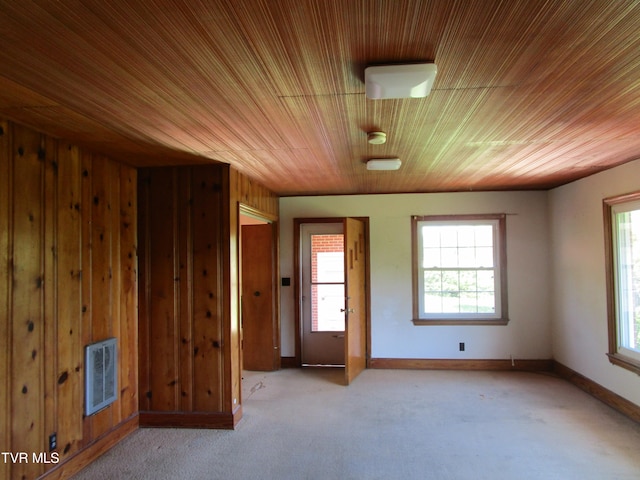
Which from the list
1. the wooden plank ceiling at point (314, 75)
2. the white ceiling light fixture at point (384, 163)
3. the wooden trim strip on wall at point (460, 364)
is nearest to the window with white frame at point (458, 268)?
the wooden trim strip on wall at point (460, 364)

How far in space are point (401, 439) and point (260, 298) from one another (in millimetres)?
2599

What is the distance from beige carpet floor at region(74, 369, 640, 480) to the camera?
104 inches

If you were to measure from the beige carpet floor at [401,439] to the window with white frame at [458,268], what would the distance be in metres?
0.99

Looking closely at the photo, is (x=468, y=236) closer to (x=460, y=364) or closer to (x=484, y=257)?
(x=484, y=257)

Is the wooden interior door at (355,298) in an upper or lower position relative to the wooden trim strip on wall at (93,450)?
upper

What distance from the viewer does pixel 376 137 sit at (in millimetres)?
2562

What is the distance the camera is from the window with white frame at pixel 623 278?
3391 mm

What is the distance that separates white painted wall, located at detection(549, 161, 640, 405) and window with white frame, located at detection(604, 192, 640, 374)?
4.1 inches

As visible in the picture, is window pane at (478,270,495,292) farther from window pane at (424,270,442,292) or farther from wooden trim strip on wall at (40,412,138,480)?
wooden trim strip on wall at (40,412,138,480)

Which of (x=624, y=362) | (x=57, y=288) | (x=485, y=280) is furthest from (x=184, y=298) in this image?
(x=624, y=362)

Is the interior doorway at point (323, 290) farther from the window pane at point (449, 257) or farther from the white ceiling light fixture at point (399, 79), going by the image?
the white ceiling light fixture at point (399, 79)

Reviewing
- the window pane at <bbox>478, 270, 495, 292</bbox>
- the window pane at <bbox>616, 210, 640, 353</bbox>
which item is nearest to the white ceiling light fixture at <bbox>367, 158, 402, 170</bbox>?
the window pane at <bbox>616, 210, 640, 353</bbox>

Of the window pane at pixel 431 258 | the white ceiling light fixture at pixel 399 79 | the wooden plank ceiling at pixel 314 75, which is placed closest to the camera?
the wooden plank ceiling at pixel 314 75

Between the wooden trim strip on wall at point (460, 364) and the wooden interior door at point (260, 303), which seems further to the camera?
the wooden interior door at point (260, 303)
